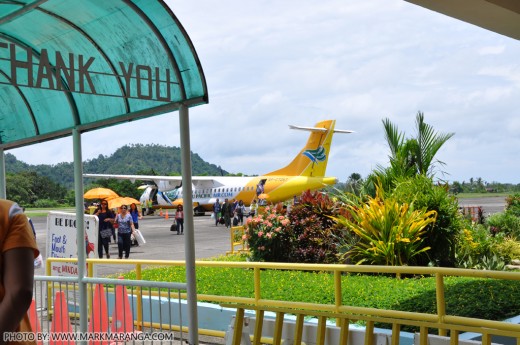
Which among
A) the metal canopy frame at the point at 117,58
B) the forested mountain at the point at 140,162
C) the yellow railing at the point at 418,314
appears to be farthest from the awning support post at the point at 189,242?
the forested mountain at the point at 140,162

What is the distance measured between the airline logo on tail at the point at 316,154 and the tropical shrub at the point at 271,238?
114 ft

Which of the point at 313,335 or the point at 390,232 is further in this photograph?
the point at 390,232

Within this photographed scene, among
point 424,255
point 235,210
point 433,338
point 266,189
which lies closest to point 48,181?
point 266,189

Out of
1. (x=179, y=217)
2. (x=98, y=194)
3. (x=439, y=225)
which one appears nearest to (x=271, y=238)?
(x=439, y=225)

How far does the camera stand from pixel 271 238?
13.4m

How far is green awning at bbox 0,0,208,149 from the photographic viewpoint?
5.05 m

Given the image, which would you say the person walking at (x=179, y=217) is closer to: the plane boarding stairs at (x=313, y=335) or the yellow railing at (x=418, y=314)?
the yellow railing at (x=418, y=314)

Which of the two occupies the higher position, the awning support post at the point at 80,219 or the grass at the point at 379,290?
the awning support post at the point at 80,219

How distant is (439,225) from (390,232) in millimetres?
1198

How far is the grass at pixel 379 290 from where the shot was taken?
8273 mm

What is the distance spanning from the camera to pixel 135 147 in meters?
190

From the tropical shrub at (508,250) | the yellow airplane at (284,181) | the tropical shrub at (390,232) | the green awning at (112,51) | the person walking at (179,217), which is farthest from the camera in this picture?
the yellow airplane at (284,181)

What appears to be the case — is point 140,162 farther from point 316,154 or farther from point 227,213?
point 227,213

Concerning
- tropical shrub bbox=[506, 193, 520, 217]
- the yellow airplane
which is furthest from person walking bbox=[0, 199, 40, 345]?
the yellow airplane
